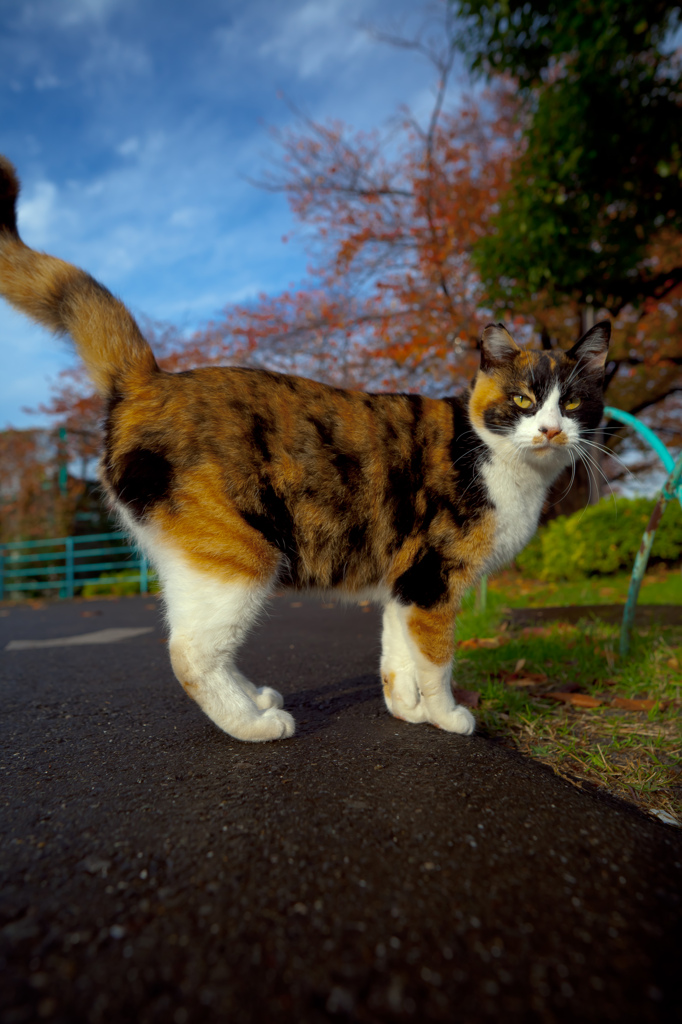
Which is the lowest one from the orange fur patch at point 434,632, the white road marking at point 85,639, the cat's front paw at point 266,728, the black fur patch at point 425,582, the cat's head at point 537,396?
the white road marking at point 85,639

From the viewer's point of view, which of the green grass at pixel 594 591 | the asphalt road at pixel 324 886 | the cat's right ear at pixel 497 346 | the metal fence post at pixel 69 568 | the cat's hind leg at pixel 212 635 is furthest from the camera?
the metal fence post at pixel 69 568

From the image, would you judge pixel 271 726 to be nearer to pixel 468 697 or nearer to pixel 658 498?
pixel 468 697

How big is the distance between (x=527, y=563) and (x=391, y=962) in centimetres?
971

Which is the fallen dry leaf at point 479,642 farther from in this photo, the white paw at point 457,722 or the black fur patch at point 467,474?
the black fur patch at point 467,474

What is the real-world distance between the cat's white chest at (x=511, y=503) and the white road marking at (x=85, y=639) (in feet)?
14.2

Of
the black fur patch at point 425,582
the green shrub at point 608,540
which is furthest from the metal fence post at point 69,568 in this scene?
the black fur patch at point 425,582

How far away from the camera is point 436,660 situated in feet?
7.69

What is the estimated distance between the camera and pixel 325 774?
6.11 feet

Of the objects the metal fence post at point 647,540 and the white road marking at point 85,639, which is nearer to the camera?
the metal fence post at point 647,540

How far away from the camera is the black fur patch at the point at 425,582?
7.87ft

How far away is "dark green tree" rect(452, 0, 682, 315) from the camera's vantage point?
554 cm

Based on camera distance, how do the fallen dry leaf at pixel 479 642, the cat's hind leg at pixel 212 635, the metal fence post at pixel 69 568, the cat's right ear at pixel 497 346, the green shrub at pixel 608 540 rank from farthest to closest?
1. the metal fence post at pixel 69 568
2. the green shrub at pixel 608 540
3. the fallen dry leaf at pixel 479 642
4. the cat's right ear at pixel 497 346
5. the cat's hind leg at pixel 212 635

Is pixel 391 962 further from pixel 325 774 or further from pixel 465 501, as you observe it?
pixel 465 501

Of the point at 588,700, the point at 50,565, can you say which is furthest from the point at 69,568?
the point at 588,700
